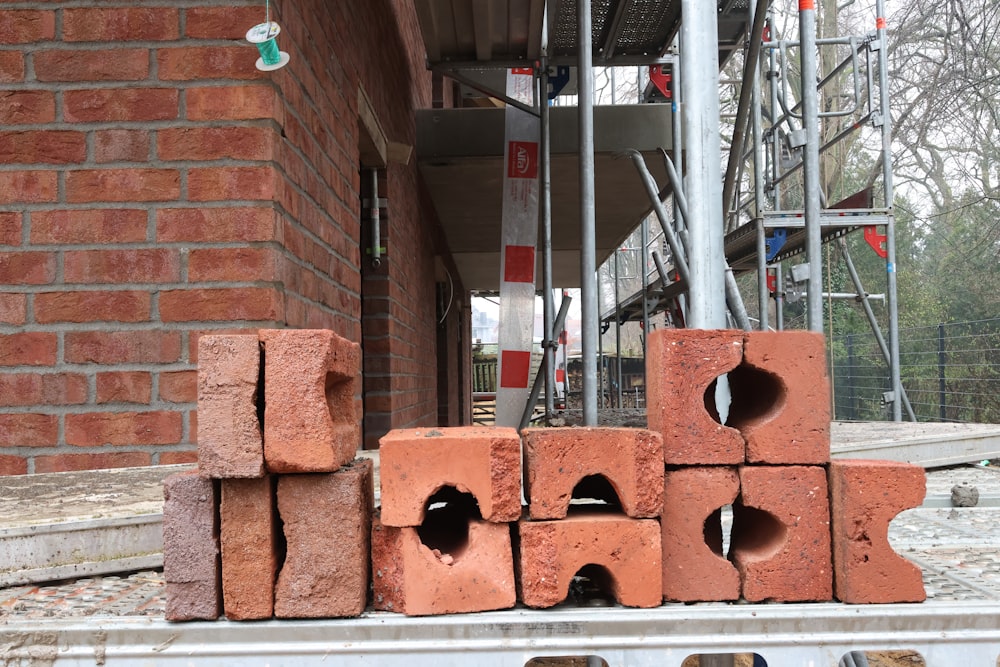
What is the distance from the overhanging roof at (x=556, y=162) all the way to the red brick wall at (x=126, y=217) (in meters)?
3.55

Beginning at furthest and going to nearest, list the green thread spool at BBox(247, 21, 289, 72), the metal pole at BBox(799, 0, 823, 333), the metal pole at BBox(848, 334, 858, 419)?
the metal pole at BBox(848, 334, 858, 419) < the metal pole at BBox(799, 0, 823, 333) < the green thread spool at BBox(247, 21, 289, 72)

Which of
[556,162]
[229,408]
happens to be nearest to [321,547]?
[229,408]

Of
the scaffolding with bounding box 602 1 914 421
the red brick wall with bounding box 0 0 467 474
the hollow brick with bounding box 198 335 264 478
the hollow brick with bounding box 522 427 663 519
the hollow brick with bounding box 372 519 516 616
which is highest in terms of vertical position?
the scaffolding with bounding box 602 1 914 421

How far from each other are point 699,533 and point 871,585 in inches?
16.7

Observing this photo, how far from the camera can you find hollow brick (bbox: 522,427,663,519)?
1.87 m

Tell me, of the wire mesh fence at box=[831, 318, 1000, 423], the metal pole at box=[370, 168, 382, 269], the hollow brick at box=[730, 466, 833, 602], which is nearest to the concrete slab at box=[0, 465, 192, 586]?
the hollow brick at box=[730, 466, 833, 602]

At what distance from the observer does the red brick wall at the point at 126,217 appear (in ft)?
8.93

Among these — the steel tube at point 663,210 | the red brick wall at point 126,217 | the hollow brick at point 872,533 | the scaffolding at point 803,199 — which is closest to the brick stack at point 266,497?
the red brick wall at point 126,217

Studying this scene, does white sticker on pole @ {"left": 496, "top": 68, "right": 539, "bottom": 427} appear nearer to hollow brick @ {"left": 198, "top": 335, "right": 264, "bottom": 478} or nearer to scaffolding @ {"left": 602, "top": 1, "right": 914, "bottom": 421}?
scaffolding @ {"left": 602, "top": 1, "right": 914, "bottom": 421}

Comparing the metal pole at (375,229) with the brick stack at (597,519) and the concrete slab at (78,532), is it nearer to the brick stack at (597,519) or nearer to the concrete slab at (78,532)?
the concrete slab at (78,532)

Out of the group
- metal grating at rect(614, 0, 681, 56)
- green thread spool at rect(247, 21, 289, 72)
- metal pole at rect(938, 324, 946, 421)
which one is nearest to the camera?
green thread spool at rect(247, 21, 289, 72)

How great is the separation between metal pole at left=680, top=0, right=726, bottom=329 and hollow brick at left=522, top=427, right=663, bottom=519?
81cm

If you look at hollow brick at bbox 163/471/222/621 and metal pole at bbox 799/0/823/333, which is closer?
hollow brick at bbox 163/471/222/621

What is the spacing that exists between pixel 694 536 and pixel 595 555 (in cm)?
29
